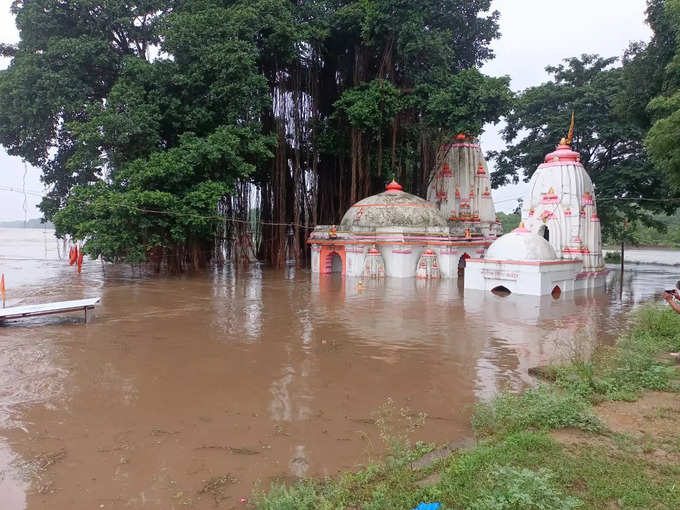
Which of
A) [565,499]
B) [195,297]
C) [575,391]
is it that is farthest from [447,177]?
[565,499]

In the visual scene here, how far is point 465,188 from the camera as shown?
24984mm

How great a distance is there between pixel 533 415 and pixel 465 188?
2128 centimetres

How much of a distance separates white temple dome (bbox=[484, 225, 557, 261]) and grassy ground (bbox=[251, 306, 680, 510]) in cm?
1103

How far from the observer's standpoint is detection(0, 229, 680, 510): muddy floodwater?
4355mm

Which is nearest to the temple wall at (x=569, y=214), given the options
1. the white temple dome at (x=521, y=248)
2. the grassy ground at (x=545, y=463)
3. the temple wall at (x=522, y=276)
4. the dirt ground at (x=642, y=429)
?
the temple wall at (x=522, y=276)

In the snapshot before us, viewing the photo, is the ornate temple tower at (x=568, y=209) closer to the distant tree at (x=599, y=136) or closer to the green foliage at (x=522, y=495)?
the distant tree at (x=599, y=136)

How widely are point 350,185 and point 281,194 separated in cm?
424

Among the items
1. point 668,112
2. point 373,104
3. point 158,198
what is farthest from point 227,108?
point 668,112

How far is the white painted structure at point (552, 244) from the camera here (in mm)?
16516

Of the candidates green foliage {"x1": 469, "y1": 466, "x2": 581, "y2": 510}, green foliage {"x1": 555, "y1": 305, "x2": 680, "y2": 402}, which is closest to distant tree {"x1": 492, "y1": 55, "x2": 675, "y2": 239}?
green foliage {"x1": 555, "y1": 305, "x2": 680, "y2": 402}

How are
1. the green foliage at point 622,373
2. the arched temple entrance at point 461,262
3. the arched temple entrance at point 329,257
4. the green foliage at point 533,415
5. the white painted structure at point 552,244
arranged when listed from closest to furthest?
the green foliage at point 533,415 < the green foliage at point 622,373 < the white painted structure at point 552,244 < the arched temple entrance at point 329,257 < the arched temple entrance at point 461,262

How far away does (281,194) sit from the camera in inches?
922

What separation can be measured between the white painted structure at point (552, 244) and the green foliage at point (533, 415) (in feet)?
38.3

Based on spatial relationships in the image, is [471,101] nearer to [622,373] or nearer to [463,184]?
[463,184]
